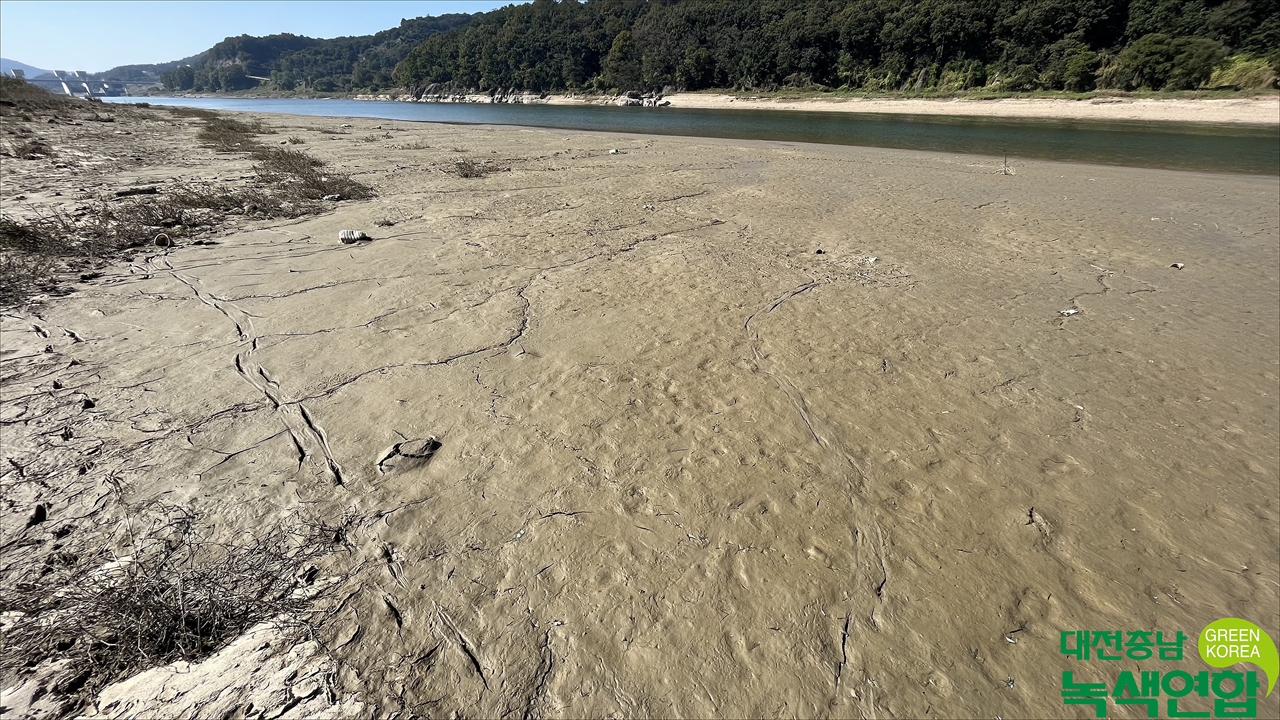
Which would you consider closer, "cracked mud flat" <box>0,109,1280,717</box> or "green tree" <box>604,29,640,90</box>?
"cracked mud flat" <box>0,109,1280,717</box>

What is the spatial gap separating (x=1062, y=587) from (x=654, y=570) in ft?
5.66

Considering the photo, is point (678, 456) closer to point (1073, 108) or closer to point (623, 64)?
point (1073, 108)

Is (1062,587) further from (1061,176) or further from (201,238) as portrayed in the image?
(1061,176)

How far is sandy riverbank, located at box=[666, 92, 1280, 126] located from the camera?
28.6 metres

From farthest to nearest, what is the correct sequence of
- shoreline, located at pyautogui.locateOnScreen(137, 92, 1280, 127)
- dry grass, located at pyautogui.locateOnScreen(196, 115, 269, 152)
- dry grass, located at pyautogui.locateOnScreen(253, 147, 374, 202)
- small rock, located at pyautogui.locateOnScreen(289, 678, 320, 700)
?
shoreline, located at pyautogui.locateOnScreen(137, 92, 1280, 127) < dry grass, located at pyautogui.locateOnScreen(196, 115, 269, 152) < dry grass, located at pyautogui.locateOnScreen(253, 147, 374, 202) < small rock, located at pyautogui.locateOnScreen(289, 678, 320, 700)

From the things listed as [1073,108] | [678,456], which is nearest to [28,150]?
[678,456]

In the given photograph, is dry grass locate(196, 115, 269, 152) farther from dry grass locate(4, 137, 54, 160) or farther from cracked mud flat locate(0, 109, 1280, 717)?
cracked mud flat locate(0, 109, 1280, 717)

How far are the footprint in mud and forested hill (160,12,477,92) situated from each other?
441ft

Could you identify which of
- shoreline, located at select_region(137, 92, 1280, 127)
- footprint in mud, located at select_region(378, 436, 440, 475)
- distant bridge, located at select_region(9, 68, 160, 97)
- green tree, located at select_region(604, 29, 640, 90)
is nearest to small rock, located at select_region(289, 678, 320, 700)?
footprint in mud, located at select_region(378, 436, 440, 475)

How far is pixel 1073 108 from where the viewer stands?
3459 centimetres

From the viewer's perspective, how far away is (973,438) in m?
2.99

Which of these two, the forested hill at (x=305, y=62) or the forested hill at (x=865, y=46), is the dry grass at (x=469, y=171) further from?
the forested hill at (x=305, y=62)

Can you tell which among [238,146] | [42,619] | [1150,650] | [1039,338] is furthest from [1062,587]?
[238,146]

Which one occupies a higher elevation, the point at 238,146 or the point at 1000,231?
the point at 238,146
